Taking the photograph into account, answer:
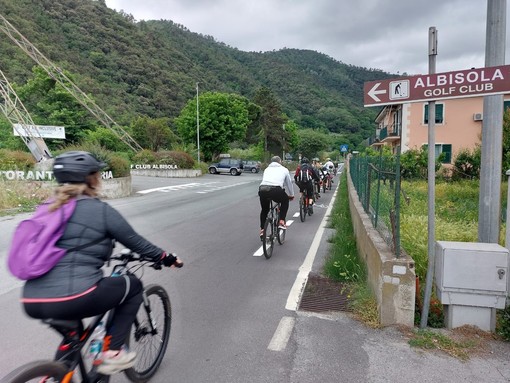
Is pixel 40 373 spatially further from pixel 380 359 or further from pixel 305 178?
pixel 305 178

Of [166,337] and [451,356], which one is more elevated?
[166,337]

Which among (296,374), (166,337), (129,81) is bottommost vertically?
(296,374)

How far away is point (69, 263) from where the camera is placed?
217cm

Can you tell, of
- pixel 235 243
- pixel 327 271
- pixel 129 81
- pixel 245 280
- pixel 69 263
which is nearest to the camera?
pixel 69 263

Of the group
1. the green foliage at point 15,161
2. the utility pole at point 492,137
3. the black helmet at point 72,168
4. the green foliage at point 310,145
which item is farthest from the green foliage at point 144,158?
the green foliage at point 310,145

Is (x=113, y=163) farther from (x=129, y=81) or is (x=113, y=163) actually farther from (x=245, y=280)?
(x=129, y=81)

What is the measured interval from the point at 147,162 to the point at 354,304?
1261 inches

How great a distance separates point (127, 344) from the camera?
8.74 feet

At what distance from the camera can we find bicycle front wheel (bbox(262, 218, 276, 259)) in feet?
23.0

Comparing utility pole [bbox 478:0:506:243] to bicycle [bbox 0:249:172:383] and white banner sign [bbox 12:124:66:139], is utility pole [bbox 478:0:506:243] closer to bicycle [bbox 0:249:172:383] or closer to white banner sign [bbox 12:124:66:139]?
bicycle [bbox 0:249:172:383]

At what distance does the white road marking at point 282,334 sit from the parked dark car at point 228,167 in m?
37.2

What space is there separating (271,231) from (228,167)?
114 feet

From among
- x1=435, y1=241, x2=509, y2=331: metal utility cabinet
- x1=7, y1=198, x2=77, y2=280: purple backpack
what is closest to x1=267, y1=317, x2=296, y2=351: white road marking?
x1=435, y1=241, x2=509, y2=331: metal utility cabinet

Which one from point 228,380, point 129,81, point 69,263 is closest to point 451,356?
point 228,380
